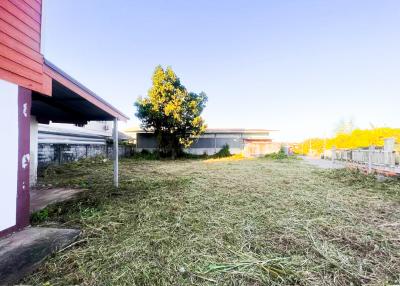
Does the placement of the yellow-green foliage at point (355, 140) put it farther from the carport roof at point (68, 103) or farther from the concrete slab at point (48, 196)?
the concrete slab at point (48, 196)

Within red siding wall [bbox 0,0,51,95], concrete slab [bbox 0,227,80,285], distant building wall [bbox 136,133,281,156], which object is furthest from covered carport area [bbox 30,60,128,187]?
distant building wall [bbox 136,133,281,156]

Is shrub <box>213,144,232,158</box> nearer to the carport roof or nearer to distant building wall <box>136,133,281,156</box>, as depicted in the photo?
distant building wall <box>136,133,281,156</box>

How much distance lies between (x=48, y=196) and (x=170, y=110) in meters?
11.5

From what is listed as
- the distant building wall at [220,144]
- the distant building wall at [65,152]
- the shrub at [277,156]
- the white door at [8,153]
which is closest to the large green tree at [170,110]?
the distant building wall at [220,144]

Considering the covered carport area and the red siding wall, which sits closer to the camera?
the red siding wall

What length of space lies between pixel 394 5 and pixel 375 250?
1073 centimetres

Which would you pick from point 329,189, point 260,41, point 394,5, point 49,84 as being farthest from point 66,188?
point 260,41

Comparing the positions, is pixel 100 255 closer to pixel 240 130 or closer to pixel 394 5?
pixel 394 5

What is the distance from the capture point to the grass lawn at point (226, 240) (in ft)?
5.91

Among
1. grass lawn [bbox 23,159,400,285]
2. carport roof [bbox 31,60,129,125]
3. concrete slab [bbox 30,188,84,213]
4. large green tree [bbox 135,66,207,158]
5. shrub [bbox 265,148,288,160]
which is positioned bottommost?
grass lawn [bbox 23,159,400,285]

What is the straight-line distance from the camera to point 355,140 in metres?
19.9

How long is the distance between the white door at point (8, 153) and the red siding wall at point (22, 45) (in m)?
0.20

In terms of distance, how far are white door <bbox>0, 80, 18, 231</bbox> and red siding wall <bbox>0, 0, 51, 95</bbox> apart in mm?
201

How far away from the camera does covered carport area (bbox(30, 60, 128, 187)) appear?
11.4 ft
